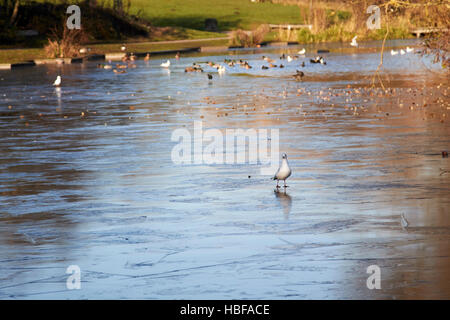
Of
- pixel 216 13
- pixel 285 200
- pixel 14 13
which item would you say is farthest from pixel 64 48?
pixel 216 13

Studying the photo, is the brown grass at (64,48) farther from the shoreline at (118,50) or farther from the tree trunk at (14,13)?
the tree trunk at (14,13)

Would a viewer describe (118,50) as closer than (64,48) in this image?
No

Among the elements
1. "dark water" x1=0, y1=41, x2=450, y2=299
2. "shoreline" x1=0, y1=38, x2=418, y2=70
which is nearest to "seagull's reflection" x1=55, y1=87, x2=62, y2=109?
"dark water" x1=0, y1=41, x2=450, y2=299

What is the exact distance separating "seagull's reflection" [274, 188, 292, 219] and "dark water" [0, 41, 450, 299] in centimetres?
2

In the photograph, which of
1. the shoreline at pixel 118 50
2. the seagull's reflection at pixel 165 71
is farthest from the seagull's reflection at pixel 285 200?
the shoreline at pixel 118 50

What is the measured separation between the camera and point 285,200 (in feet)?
38.8

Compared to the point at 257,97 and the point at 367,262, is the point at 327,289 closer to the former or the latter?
the point at 367,262

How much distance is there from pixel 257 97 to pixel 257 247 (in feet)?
62.6

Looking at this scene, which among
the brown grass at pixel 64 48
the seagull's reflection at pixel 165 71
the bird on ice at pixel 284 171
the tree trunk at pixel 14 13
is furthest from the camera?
the tree trunk at pixel 14 13

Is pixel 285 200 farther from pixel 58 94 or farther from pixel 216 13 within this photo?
pixel 216 13

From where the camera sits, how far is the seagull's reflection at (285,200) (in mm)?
11123

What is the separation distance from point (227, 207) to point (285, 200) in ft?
2.70

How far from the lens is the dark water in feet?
26.8

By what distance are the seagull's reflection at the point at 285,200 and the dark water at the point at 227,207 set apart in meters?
0.02
